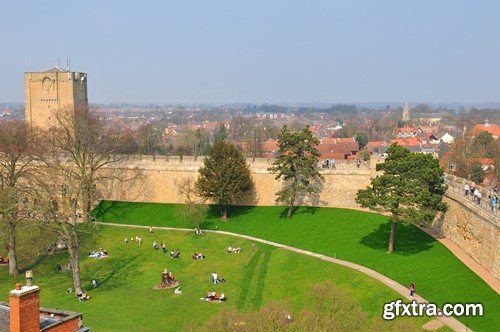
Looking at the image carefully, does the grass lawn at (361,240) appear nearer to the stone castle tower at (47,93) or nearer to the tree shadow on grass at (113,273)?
the tree shadow on grass at (113,273)

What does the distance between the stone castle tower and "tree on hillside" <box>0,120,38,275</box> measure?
25.0 ft

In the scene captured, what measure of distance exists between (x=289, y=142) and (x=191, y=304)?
1184 centimetres

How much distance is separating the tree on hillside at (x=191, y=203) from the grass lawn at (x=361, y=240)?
0.89 metres

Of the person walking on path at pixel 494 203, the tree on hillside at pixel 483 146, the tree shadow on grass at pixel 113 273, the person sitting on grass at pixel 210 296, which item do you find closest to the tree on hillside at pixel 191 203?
the tree shadow on grass at pixel 113 273

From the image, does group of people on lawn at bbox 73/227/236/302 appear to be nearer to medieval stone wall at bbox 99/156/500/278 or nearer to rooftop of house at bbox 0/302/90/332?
medieval stone wall at bbox 99/156/500/278

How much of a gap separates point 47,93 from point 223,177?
18.5 m

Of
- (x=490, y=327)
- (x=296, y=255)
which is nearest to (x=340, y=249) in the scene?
(x=296, y=255)

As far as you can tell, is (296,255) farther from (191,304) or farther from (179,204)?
(179,204)

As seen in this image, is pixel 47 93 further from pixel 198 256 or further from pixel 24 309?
pixel 24 309

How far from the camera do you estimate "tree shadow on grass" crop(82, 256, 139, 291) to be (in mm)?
23519

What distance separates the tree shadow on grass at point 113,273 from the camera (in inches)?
926

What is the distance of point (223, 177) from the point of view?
3117cm

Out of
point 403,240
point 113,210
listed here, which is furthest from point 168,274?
point 113,210

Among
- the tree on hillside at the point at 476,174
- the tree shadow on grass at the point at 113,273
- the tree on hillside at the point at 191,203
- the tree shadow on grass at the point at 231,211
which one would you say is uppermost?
the tree on hillside at the point at 476,174
